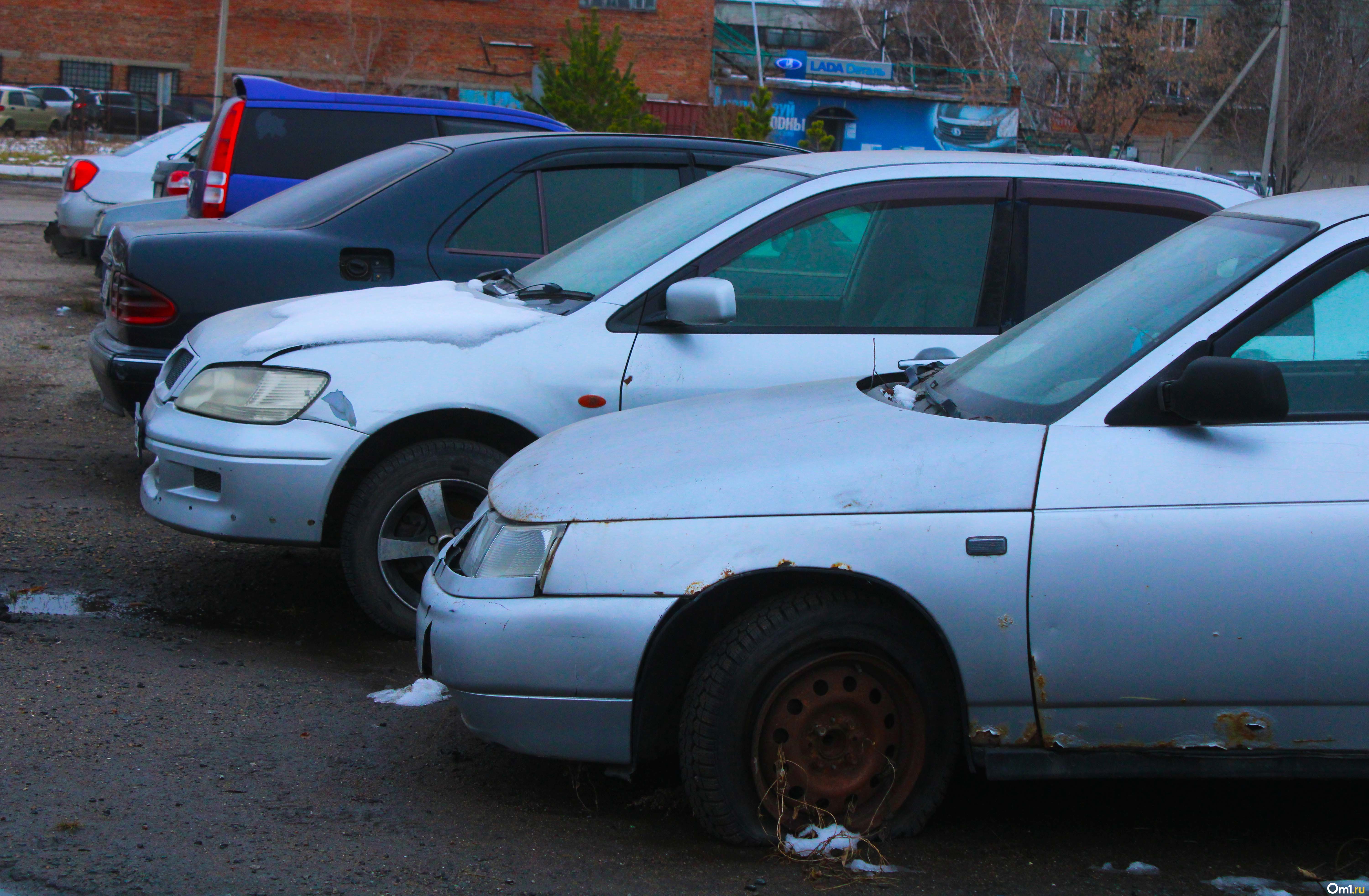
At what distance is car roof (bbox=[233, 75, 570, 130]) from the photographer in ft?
26.1

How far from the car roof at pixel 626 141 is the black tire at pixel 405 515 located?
6.37 ft

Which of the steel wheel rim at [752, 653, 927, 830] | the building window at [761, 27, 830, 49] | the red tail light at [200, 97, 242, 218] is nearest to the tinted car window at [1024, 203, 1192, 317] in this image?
the steel wheel rim at [752, 653, 927, 830]

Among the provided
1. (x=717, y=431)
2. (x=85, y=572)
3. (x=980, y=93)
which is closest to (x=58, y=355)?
(x=85, y=572)

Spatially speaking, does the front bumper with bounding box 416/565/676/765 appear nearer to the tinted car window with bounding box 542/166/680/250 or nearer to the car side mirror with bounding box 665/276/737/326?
the car side mirror with bounding box 665/276/737/326

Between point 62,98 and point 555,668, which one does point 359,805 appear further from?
point 62,98

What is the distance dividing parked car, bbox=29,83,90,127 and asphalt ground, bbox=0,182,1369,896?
4395 centimetres

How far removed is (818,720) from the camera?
122 inches

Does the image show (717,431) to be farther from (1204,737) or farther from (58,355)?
(58,355)

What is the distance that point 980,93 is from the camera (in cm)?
4581

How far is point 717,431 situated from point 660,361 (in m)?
1.15

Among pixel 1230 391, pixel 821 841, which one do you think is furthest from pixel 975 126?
pixel 821 841

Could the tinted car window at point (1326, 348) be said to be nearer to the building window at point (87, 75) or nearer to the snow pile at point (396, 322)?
the snow pile at point (396, 322)

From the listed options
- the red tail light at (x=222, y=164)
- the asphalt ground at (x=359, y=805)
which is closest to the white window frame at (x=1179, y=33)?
the red tail light at (x=222, y=164)

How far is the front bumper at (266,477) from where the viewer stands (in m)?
4.41
